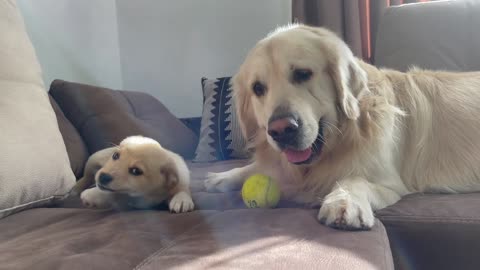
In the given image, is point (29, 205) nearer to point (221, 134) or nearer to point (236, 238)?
point (236, 238)

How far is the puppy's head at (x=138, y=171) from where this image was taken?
4.40 ft

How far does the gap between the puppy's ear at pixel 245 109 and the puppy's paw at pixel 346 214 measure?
543 mm

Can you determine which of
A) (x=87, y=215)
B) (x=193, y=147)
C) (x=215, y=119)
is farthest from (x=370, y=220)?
(x=193, y=147)

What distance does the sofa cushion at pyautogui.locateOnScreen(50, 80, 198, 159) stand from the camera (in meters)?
1.99

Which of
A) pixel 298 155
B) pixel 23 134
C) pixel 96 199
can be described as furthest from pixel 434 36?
pixel 23 134

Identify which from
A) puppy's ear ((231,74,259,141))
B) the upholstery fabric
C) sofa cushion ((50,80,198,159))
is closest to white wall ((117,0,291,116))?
sofa cushion ((50,80,198,159))

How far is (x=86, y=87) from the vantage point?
6.93ft

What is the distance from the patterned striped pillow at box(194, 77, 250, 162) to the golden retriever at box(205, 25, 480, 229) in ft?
2.18

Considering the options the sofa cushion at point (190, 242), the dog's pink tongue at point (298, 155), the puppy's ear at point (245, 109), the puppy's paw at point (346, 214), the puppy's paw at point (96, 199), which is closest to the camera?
the sofa cushion at point (190, 242)

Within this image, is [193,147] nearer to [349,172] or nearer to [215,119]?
[215,119]

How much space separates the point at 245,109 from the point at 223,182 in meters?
0.27

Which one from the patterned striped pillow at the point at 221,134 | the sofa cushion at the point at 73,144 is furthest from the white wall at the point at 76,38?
the patterned striped pillow at the point at 221,134

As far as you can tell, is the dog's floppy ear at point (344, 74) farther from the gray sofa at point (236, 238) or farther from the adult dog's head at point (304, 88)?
the gray sofa at point (236, 238)

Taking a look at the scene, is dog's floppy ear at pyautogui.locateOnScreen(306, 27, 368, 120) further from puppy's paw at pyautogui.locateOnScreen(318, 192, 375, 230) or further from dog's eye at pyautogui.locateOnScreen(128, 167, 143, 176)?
dog's eye at pyautogui.locateOnScreen(128, 167, 143, 176)
